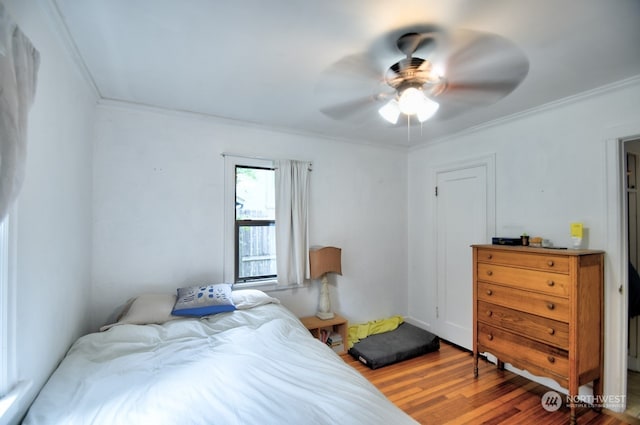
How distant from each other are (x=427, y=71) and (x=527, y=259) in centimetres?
170

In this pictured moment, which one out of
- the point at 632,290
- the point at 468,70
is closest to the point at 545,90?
the point at 468,70

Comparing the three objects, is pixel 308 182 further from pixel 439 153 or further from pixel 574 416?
pixel 574 416

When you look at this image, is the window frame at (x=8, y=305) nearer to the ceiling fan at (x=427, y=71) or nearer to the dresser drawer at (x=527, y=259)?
the ceiling fan at (x=427, y=71)

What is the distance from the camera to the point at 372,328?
3482 mm

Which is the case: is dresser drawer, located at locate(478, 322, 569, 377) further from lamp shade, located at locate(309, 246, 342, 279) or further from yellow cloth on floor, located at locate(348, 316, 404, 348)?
lamp shade, located at locate(309, 246, 342, 279)

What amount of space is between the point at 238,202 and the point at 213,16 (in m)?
1.85

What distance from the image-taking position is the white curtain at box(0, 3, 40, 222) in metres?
0.83

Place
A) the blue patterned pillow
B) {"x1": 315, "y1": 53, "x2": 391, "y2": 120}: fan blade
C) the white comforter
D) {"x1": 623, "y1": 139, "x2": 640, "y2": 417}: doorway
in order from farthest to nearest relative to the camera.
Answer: {"x1": 623, "y1": 139, "x2": 640, "y2": 417}: doorway, the blue patterned pillow, {"x1": 315, "y1": 53, "x2": 391, "y2": 120}: fan blade, the white comforter

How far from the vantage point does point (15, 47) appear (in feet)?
2.98

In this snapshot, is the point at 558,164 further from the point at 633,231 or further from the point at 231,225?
the point at 231,225

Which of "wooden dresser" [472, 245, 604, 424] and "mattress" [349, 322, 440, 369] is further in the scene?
"mattress" [349, 322, 440, 369]

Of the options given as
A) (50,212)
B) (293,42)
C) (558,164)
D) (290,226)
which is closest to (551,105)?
(558,164)

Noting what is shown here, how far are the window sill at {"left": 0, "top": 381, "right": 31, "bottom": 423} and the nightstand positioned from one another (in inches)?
83.4

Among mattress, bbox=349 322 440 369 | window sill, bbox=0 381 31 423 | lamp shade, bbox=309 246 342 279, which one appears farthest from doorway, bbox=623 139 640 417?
window sill, bbox=0 381 31 423
